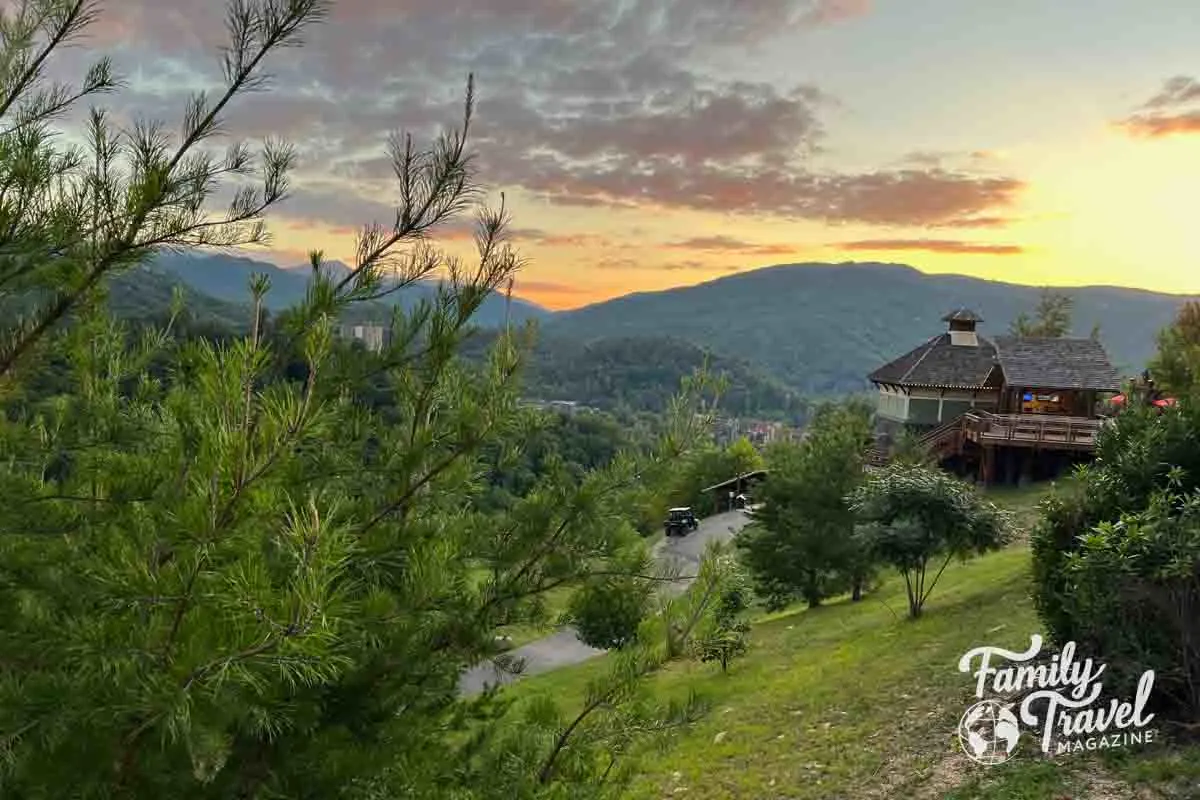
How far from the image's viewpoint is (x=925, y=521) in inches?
508

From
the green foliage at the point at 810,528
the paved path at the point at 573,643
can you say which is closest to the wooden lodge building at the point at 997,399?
the paved path at the point at 573,643

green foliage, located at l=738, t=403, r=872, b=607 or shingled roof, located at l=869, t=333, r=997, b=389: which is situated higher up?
shingled roof, located at l=869, t=333, r=997, b=389

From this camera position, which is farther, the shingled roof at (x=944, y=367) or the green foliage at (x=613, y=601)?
the shingled roof at (x=944, y=367)

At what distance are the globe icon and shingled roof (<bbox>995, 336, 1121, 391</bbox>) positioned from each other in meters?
24.7

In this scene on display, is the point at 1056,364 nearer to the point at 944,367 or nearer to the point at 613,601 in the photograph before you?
the point at 944,367

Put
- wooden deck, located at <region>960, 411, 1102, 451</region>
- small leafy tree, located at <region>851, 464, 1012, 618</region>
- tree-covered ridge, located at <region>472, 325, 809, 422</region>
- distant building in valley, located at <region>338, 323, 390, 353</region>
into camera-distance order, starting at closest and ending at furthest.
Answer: distant building in valley, located at <region>338, 323, 390, 353</region> → small leafy tree, located at <region>851, 464, 1012, 618</region> → wooden deck, located at <region>960, 411, 1102, 451</region> → tree-covered ridge, located at <region>472, 325, 809, 422</region>

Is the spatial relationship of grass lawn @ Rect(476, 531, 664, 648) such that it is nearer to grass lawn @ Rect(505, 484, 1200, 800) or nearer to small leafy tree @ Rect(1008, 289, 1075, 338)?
grass lawn @ Rect(505, 484, 1200, 800)

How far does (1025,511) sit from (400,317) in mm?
23528

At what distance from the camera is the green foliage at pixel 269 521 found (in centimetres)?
192

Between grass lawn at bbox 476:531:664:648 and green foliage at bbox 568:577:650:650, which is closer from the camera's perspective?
grass lawn at bbox 476:531:664:648

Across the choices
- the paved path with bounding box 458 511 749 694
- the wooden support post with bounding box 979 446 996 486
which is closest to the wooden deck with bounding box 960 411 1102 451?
the wooden support post with bounding box 979 446 996 486

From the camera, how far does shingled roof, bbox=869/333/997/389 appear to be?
1227 inches

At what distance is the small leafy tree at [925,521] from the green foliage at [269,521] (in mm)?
10075

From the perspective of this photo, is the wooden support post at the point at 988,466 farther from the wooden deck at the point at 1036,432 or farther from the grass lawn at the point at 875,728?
the grass lawn at the point at 875,728
